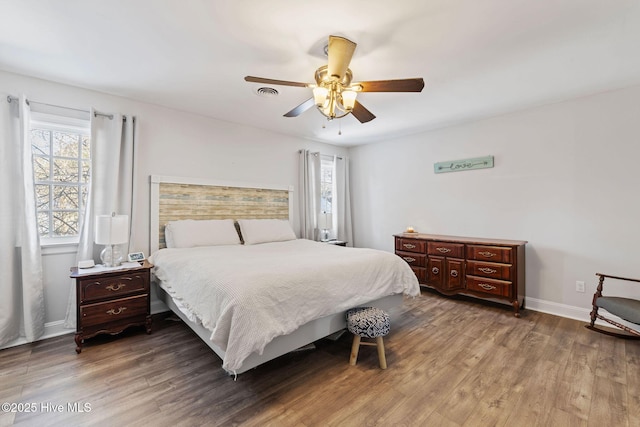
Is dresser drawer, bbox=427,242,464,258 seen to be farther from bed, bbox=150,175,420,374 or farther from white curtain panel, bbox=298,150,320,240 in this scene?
white curtain panel, bbox=298,150,320,240

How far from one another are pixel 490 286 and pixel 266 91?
334cm

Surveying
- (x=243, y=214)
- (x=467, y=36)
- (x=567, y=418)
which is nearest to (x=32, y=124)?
(x=243, y=214)

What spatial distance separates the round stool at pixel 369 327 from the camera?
2.11 meters

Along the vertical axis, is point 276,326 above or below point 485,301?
above

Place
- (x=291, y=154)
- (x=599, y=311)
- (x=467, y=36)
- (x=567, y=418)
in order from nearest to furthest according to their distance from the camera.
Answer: (x=567, y=418), (x=467, y=36), (x=599, y=311), (x=291, y=154)

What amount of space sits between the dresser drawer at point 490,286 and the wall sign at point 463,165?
152 centimetres

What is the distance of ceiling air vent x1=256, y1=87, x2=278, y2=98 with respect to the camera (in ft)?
8.84

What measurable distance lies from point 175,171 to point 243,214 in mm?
1034

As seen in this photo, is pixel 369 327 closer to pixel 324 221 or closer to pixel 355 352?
pixel 355 352

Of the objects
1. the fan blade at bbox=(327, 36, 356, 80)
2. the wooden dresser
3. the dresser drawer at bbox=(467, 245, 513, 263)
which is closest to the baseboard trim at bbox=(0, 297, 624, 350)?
the wooden dresser

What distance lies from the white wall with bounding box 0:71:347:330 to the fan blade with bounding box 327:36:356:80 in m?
2.37

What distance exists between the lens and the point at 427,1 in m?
1.65

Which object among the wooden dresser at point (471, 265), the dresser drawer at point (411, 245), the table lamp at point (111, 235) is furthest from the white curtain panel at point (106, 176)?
the wooden dresser at point (471, 265)

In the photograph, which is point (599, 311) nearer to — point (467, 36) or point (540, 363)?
point (540, 363)
